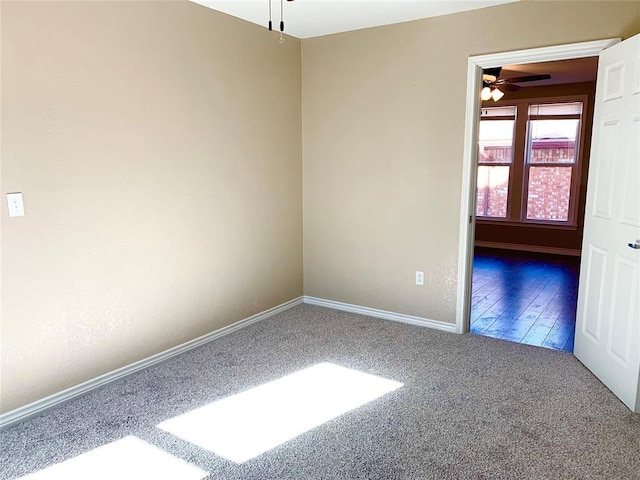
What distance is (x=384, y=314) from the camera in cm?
414

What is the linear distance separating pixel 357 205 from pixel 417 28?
1481 mm

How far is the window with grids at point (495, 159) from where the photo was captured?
7.15m

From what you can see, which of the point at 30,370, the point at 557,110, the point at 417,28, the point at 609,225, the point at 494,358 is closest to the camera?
the point at 30,370

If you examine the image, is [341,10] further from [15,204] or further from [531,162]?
[531,162]

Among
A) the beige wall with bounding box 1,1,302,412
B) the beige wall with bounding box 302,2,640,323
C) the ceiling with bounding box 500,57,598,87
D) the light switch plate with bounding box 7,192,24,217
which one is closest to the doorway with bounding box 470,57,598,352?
the ceiling with bounding box 500,57,598,87

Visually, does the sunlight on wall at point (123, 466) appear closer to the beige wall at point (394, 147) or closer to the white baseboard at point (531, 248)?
the beige wall at point (394, 147)

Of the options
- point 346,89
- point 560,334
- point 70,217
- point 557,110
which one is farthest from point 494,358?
point 557,110

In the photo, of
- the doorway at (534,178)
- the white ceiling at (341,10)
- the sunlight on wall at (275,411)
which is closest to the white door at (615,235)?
the white ceiling at (341,10)

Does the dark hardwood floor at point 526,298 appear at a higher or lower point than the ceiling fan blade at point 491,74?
lower

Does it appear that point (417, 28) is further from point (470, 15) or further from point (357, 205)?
point (357, 205)

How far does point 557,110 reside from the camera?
6711 mm

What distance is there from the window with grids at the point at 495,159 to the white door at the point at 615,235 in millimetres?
4244

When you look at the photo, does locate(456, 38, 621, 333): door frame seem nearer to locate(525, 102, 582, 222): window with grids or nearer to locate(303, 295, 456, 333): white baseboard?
locate(303, 295, 456, 333): white baseboard

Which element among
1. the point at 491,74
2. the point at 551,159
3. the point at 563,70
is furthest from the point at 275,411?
the point at 551,159
